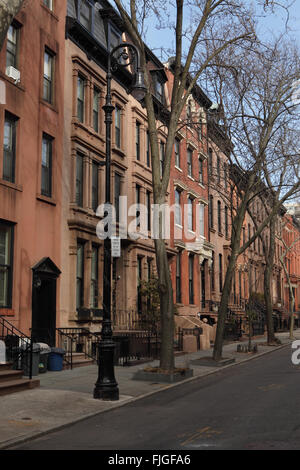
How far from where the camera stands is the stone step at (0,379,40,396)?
40.1 feet

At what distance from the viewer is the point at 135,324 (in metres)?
24.0

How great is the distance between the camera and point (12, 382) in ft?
42.0

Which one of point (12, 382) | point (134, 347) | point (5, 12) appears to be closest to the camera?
point (5, 12)

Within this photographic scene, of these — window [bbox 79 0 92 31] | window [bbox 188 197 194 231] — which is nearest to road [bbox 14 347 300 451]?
window [bbox 79 0 92 31]

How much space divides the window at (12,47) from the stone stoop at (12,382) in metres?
9.68

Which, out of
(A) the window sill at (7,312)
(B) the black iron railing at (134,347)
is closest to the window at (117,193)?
(B) the black iron railing at (134,347)

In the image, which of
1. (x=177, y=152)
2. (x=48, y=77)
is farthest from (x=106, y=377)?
(x=177, y=152)

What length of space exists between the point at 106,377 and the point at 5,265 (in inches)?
238

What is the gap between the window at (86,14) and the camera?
72.3 feet

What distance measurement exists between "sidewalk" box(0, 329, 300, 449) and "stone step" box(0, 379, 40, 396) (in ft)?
→ 0.75

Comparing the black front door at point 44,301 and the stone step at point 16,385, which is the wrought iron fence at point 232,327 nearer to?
the black front door at point 44,301

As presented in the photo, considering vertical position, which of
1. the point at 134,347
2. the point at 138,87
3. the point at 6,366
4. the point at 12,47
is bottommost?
the point at 134,347

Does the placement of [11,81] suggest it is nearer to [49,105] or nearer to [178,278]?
[49,105]

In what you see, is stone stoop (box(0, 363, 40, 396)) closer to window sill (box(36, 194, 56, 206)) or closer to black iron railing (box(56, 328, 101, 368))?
black iron railing (box(56, 328, 101, 368))
